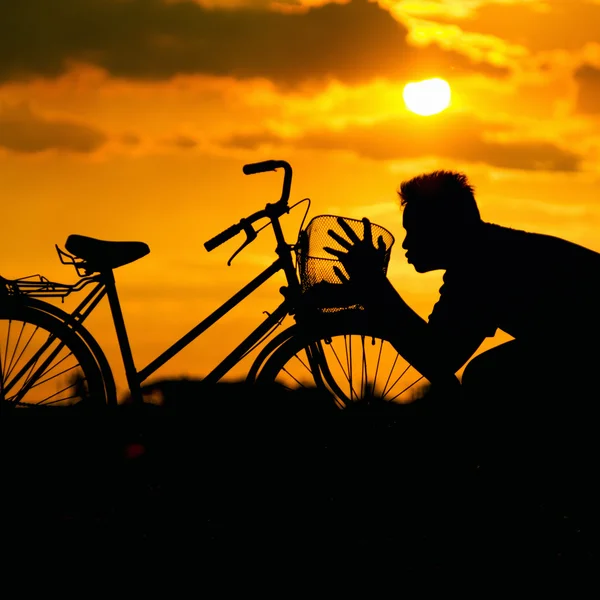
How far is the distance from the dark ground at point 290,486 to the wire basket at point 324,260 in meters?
0.87

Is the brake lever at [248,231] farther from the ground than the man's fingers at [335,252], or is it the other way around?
the brake lever at [248,231]

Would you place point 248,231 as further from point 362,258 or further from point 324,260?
point 362,258

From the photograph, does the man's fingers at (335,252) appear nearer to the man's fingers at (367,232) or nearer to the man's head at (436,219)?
the man's fingers at (367,232)

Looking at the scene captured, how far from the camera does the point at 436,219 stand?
274 inches

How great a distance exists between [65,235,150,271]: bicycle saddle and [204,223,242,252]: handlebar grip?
52cm

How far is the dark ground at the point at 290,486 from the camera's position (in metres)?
6.48

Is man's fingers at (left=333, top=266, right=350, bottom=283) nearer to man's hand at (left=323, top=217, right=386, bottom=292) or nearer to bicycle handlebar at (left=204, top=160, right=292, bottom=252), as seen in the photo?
man's hand at (left=323, top=217, right=386, bottom=292)

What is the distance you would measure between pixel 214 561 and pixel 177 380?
2.12 metres

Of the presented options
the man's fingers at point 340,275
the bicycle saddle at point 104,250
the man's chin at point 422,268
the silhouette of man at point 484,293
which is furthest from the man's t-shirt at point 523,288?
the bicycle saddle at point 104,250

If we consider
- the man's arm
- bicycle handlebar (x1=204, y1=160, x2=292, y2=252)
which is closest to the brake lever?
bicycle handlebar (x1=204, y1=160, x2=292, y2=252)

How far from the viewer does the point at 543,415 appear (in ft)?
24.8

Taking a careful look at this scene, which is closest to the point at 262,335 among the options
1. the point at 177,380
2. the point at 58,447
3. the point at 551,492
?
the point at 177,380

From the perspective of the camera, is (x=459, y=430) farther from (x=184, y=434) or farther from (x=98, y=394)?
(x=98, y=394)

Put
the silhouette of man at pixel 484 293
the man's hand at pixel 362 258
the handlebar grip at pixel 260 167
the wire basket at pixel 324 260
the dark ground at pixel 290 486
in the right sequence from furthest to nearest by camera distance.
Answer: the handlebar grip at pixel 260 167 < the wire basket at pixel 324 260 < the silhouette of man at pixel 484 293 < the man's hand at pixel 362 258 < the dark ground at pixel 290 486
